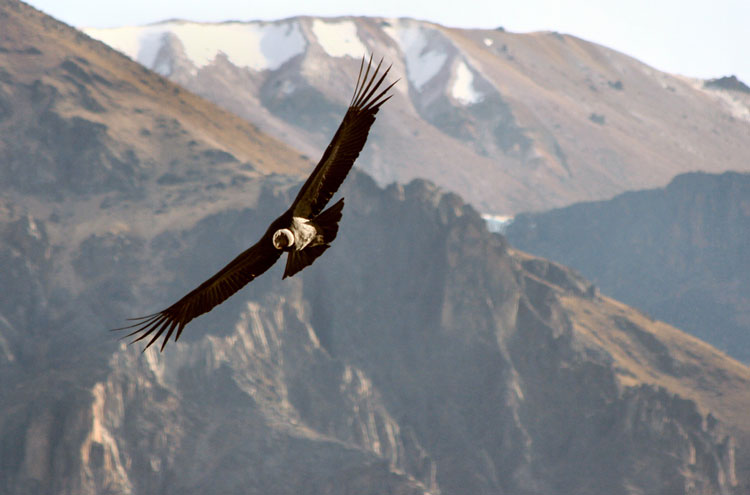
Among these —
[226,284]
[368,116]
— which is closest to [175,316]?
[226,284]

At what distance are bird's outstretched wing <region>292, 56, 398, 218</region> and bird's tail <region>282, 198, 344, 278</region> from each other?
0.27 m

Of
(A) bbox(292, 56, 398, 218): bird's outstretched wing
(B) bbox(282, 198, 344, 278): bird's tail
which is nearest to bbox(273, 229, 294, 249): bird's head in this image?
(B) bbox(282, 198, 344, 278): bird's tail

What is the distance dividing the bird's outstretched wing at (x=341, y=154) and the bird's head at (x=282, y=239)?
103 cm

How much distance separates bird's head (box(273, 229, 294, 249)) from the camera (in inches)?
1022

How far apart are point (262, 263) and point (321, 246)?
123 cm

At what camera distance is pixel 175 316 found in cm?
2694

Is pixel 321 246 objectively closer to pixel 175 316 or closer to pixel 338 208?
pixel 338 208

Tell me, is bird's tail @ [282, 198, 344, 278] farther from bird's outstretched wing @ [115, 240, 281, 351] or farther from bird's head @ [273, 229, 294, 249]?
bird's head @ [273, 229, 294, 249]

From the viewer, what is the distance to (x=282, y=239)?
1025 inches

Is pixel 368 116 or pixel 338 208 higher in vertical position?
pixel 368 116

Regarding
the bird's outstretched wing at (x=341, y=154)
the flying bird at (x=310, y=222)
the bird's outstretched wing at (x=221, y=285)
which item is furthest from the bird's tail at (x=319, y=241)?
the bird's outstretched wing at (x=221, y=285)

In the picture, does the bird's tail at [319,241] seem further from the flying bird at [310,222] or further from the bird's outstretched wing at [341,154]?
the bird's outstretched wing at [341,154]

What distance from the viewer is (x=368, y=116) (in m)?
27.8

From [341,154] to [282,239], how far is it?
2551 mm
